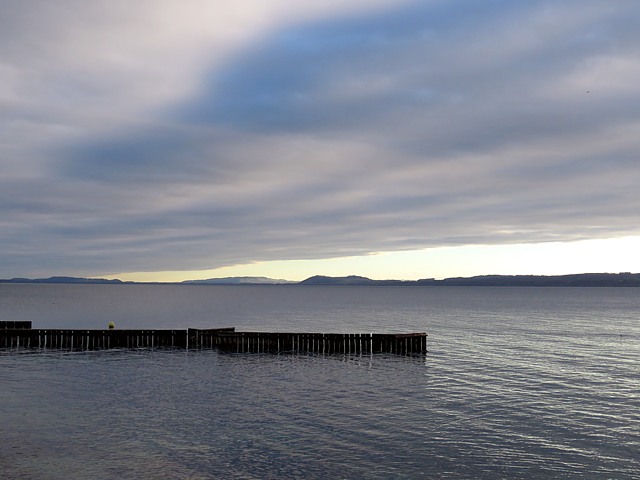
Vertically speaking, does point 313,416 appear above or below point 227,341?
below

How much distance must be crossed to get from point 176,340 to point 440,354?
2648 cm

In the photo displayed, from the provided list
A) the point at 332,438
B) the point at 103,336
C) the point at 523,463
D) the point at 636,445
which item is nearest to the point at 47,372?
the point at 103,336

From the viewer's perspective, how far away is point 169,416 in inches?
1113

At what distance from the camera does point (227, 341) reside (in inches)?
2125

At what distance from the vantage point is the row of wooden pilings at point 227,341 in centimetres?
5344

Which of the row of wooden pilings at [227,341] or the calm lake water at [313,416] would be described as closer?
the calm lake water at [313,416]

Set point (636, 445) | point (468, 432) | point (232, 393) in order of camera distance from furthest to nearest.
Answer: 1. point (232, 393)
2. point (468, 432)
3. point (636, 445)

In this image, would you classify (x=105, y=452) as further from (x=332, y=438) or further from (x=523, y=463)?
(x=523, y=463)

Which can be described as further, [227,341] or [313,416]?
[227,341]

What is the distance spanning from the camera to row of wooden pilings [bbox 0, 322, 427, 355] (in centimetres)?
5344

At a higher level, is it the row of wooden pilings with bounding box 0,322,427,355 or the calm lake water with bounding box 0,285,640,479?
the row of wooden pilings with bounding box 0,322,427,355

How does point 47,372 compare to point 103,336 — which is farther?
point 103,336

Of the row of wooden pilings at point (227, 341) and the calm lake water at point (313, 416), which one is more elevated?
the row of wooden pilings at point (227, 341)

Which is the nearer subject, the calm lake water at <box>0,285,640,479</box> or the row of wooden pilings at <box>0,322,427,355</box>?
the calm lake water at <box>0,285,640,479</box>
